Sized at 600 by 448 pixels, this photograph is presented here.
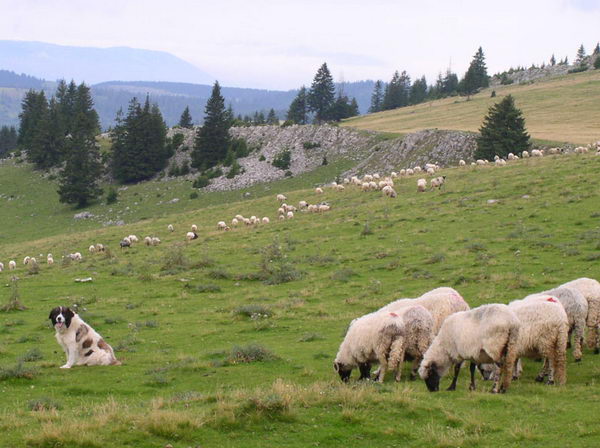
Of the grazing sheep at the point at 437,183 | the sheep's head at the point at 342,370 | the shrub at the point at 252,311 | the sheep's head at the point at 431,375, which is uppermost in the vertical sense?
the grazing sheep at the point at 437,183

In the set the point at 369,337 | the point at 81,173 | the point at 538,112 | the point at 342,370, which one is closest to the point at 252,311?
the point at 342,370

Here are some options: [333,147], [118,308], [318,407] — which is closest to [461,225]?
[118,308]

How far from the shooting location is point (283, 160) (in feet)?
Result: 274

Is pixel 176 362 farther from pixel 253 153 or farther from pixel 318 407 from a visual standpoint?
pixel 253 153

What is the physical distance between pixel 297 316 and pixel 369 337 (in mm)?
7901

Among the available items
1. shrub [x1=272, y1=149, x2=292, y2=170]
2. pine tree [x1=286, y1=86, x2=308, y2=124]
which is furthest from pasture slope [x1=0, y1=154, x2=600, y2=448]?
pine tree [x1=286, y1=86, x2=308, y2=124]

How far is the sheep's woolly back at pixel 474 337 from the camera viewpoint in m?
12.4

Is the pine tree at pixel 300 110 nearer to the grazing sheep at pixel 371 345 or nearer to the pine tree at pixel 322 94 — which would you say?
the pine tree at pixel 322 94

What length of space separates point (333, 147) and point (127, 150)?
2883cm

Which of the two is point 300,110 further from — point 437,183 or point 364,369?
point 364,369

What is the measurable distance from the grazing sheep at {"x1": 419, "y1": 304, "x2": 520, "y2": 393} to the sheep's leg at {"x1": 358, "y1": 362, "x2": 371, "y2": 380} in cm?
143

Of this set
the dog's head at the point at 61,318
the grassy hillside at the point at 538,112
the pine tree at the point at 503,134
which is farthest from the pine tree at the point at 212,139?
the dog's head at the point at 61,318

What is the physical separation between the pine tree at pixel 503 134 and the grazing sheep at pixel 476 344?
51.0 meters

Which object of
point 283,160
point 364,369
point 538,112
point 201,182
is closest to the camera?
point 364,369
